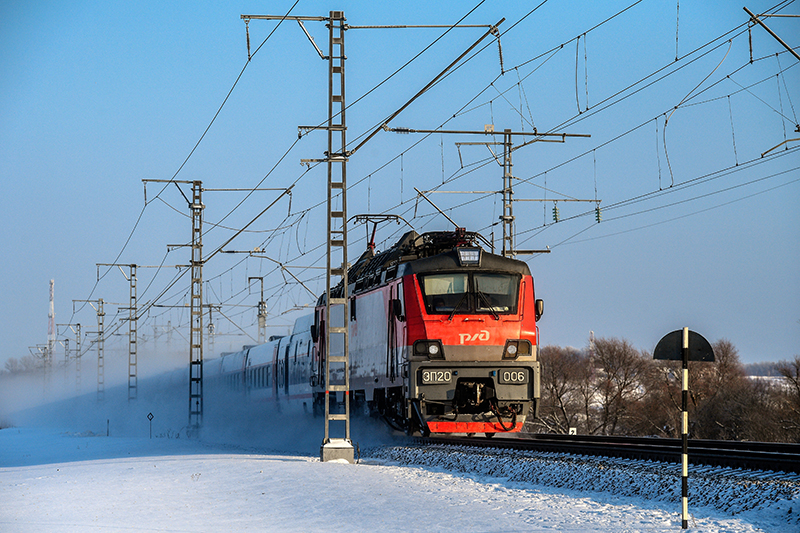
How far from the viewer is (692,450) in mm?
14234

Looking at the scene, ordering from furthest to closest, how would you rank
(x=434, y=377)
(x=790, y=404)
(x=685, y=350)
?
(x=790, y=404) → (x=434, y=377) → (x=685, y=350)

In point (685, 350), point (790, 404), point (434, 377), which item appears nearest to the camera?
point (685, 350)

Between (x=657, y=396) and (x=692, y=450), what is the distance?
58833mm

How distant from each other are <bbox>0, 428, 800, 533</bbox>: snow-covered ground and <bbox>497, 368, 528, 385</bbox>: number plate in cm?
205

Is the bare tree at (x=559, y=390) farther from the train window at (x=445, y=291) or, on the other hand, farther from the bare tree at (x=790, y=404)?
the train window at (x=445, y=291)

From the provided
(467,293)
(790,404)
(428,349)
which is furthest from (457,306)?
(790,404)

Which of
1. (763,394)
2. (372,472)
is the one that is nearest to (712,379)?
(763,394)

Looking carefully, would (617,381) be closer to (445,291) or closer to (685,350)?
(445,291)

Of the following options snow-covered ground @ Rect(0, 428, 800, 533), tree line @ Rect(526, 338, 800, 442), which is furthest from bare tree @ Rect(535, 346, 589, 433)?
snow-covered ground @ Rect(0, 428, 800, 533)

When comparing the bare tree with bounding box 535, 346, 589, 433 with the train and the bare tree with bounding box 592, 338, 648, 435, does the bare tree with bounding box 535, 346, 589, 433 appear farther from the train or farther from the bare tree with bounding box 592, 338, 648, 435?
the train

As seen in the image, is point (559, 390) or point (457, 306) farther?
point (559, 390)

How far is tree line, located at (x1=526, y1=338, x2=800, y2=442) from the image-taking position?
53.9 metres

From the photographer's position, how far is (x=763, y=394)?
195ft

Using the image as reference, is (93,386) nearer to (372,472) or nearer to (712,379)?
(712,379)
